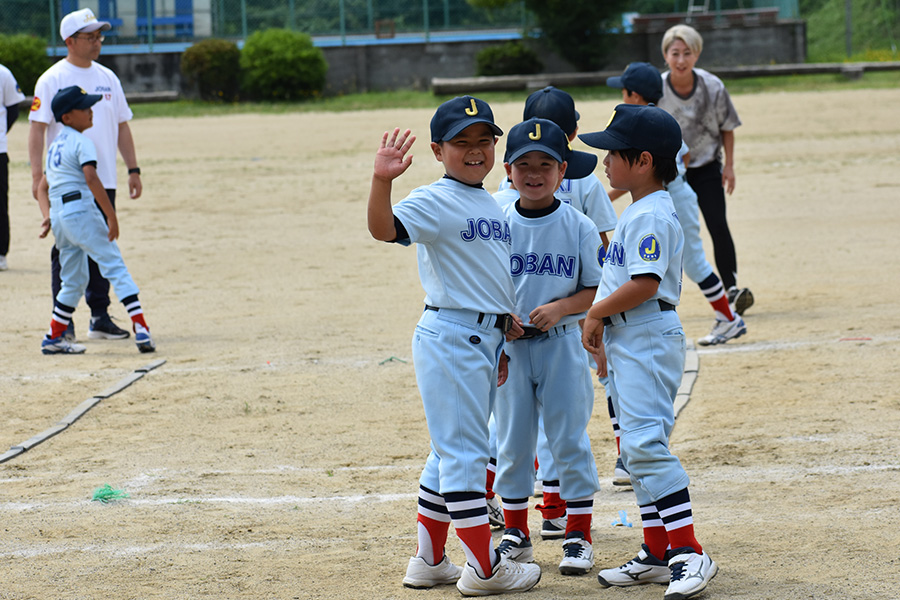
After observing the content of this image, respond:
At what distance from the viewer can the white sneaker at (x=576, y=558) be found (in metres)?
3.93

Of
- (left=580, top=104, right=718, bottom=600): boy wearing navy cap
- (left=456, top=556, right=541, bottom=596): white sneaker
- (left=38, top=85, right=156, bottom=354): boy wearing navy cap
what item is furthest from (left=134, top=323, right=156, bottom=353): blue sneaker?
(left=580, top=104, right=718, bottom=600): boy wearing navy cap

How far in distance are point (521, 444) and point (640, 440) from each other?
534 millimetres

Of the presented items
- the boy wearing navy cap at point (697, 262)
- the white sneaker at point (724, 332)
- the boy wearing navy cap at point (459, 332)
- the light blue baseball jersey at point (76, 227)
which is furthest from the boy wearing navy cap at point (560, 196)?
the light blue baseball jersey at point (76, 227)

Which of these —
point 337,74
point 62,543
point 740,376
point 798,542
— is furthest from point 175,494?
point 337,74

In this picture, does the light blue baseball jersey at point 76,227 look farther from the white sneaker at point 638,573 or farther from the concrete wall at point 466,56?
the concrete wall at point 466,56

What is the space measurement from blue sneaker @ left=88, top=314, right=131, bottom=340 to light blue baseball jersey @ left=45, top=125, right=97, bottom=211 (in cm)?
108

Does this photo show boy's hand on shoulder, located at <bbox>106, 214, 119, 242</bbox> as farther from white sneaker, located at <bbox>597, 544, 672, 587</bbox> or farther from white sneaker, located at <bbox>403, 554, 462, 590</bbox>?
white sneaker, located at <bbox>597, 544, 672, 587</bbox>

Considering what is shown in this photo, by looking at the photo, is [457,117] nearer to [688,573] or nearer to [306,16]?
[688,573]

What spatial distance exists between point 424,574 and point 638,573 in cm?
78

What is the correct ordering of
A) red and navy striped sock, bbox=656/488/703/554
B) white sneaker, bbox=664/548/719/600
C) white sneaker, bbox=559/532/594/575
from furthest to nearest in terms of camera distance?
white sneaker, bbox=559/532/594/575 → red and navy striped sock, bbox=656/488/703/554 → white sneaker, bbox=664/548/719/600

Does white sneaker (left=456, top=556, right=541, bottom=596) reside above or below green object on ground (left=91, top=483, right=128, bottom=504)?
above

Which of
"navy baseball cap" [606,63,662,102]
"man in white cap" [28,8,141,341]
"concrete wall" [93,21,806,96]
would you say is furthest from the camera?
"concrete wall" [93,21,806,96]

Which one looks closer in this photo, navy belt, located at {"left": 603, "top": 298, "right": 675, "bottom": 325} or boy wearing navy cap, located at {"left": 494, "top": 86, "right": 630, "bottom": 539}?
navy belt, located at {"left": 603, "top": 298, "right": 675, "bottom": 325}

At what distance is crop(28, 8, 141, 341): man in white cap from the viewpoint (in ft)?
27.7
